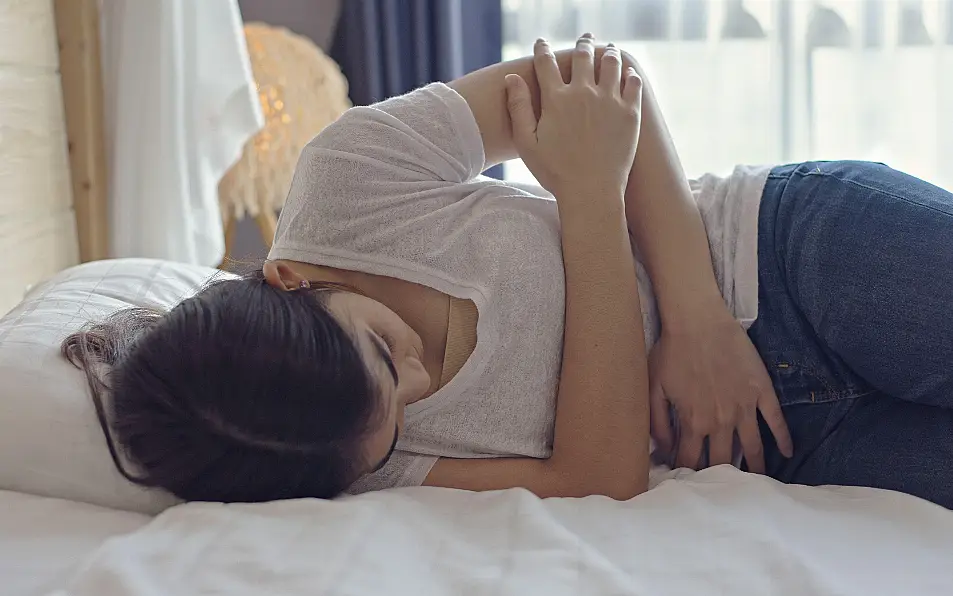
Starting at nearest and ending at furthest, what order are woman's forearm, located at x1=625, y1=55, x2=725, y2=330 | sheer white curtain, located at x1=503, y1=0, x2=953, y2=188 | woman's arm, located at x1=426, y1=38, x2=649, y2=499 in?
1. woman's arm, located at x1=426, y1=38, x2=649, y2=499
2. woman's forearm, located at x1=625, y1=55, x2=725, y2=330
3. sheer white curtain, located at x1=503, y1=0, x2=953, y2=188

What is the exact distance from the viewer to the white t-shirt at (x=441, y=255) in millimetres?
982

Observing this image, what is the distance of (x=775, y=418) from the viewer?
103 centimetres

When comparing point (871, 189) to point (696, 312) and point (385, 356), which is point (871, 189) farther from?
point (385, 356)

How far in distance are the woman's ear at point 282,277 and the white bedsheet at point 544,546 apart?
0.72 ft

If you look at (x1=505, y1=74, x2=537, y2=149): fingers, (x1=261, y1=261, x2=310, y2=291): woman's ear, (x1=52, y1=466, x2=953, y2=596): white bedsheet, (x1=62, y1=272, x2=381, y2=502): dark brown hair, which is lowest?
(x1=52, y1=466, x2=953, y2=596): white bedsheet

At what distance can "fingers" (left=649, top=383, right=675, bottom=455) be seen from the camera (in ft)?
3.52

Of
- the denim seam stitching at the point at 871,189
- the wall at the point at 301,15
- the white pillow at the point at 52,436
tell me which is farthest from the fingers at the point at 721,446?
the wall at the point at 301,15

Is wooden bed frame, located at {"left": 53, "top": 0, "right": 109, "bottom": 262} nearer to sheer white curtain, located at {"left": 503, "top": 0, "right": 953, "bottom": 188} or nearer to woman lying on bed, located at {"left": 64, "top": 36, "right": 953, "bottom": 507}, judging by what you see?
woman lying on bed, located at {"left": 64, "top": 36, "right": 953, "bottom": 507}

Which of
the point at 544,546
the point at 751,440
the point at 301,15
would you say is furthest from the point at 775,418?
the point at 301,15

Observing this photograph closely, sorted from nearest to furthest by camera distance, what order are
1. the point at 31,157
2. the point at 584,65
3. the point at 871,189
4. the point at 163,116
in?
the point at 871,189 → the point at 584,65 → the point at 31,157 → the point at 163,116

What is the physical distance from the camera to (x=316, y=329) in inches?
32.8

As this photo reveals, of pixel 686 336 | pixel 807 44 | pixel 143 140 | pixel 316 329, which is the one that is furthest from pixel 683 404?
pixel 807 44

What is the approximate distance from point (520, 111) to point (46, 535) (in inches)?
25.9

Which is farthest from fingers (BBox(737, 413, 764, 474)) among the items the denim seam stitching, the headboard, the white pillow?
the headboard
